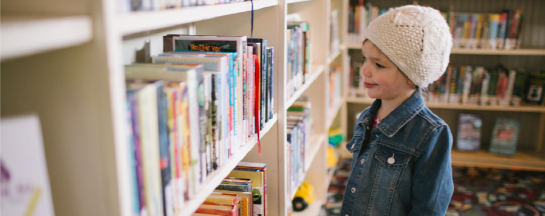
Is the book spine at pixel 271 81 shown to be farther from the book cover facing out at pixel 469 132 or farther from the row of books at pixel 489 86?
the book cover facing out at pixel 469 132

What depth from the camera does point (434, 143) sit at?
1204 millimetres

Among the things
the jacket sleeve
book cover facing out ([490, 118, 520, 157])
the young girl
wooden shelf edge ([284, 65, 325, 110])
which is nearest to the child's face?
the young girl

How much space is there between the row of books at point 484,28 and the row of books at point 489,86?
0.19 metres

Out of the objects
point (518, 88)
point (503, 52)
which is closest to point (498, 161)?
point (518, 88)

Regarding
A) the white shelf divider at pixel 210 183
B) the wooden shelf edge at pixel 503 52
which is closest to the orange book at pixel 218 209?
the white shelf divider at pixel 210 183

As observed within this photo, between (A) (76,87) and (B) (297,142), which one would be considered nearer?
(A) (76,87)

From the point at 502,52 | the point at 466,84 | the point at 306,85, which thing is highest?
the point at 502,52

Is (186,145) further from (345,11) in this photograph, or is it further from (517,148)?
(517,148)

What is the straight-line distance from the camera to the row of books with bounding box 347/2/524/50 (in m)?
2.94

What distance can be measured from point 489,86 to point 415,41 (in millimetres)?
2254

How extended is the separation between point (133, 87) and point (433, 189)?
92 centimetres

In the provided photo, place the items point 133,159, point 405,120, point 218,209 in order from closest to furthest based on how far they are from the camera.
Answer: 1. point 133,159
2. point 218,209
3. point 405,120

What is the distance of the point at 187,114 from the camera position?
72 centimetres

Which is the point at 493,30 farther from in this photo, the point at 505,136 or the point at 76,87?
the point at 76,87
